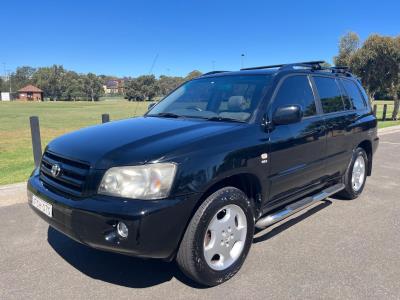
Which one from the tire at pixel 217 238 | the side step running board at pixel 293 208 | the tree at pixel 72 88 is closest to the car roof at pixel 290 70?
the side step running board at pixel 293 208

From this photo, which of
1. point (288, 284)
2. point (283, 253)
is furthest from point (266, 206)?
point (288, 284)

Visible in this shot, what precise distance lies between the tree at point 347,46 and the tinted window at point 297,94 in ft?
65.2

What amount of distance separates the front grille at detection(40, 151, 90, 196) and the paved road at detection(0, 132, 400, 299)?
856mm

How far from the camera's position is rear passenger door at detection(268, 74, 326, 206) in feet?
12.5

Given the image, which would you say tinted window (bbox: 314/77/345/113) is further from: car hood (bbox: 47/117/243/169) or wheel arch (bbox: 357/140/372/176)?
car hood (bbox: 47/117/243/169)

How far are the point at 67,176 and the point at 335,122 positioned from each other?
3.30 m

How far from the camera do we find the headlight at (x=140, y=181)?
9.18 feet

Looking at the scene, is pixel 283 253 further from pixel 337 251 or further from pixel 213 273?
pixel 213 273

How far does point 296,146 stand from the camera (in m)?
4.04

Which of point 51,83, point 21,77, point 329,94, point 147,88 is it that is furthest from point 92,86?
point 329,94

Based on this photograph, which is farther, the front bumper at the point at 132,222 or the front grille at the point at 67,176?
the front grille at the point at 67,176

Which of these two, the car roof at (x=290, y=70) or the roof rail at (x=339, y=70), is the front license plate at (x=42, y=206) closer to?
the car roof at (x=290, y=70)

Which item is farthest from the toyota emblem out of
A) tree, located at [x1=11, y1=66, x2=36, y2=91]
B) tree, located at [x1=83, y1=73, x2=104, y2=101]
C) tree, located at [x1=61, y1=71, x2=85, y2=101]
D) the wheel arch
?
tree, located at [x1=11, y1=66, x2=36, y2=91]

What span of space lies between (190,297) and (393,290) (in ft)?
5.55
